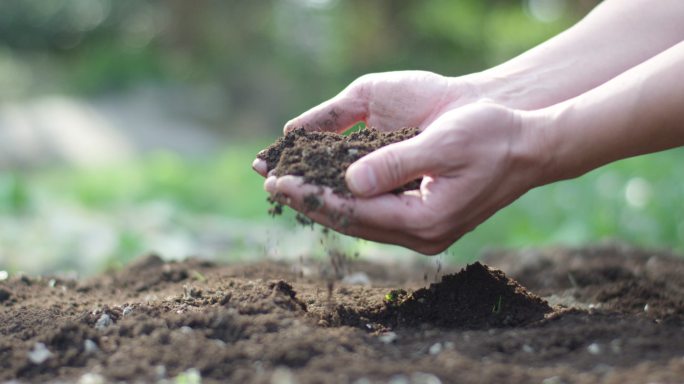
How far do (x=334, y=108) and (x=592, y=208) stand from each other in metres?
3.28

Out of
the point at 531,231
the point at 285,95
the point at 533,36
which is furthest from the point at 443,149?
the point at 533,36

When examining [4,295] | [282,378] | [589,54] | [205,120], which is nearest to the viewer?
[282,378]

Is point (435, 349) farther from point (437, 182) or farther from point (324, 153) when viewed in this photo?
point (324, 153)

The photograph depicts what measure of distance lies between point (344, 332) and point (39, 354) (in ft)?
2.68

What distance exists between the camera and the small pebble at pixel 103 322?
2.18 m

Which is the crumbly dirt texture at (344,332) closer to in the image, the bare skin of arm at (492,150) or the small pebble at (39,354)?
the small pebble at (39,354)

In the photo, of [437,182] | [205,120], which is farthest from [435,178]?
[205,120]

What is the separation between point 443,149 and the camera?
2133mm

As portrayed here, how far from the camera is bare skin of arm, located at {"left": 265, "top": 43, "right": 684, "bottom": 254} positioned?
2.13 metres

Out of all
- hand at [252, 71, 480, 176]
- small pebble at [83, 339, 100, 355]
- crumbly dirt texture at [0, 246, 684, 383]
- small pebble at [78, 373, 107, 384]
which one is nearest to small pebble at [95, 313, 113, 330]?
crumbly dirt texture at [0, 246, 684, 383]

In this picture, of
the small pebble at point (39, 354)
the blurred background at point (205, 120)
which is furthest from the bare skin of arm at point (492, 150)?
the blurred background at point (205, 120)

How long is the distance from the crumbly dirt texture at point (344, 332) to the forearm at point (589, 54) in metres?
0.79

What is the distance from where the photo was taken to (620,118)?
85.4 inches

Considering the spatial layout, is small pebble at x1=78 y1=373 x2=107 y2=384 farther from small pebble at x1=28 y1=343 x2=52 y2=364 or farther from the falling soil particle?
the falling soil particle
